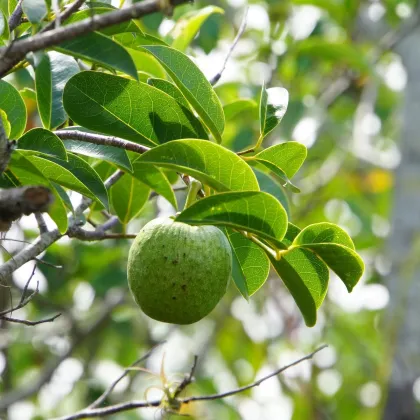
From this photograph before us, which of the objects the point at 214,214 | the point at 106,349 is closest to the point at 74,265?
the point at 106,349

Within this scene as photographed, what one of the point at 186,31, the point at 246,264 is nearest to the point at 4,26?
the point at 246,264

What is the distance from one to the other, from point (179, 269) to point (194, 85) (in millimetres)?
306

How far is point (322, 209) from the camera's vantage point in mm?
4391

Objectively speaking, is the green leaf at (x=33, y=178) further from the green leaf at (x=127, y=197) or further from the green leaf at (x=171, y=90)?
the green leaf at (x=127, y=197)

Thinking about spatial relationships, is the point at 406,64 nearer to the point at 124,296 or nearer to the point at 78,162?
the point at 124,296

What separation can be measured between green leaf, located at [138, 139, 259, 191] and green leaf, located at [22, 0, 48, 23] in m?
0.23

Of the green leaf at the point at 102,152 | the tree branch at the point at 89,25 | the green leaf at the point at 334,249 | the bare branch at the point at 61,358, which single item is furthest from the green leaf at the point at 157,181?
the bare branch at the point at 61,358

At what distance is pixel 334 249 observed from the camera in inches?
48.6

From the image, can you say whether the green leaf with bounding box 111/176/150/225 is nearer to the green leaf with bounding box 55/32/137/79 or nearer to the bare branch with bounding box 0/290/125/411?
the green leaf with bounding box 55/32/137/79

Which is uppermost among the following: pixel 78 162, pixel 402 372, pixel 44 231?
pixel 78 162

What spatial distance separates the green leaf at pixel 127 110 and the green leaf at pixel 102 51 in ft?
0.66

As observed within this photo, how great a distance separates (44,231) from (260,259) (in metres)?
0.40

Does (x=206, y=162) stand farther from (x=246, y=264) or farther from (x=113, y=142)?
(x=246, y=264)

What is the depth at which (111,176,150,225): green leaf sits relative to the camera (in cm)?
182
